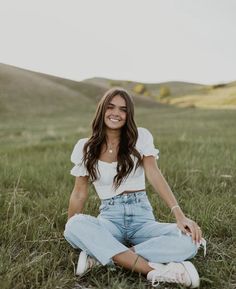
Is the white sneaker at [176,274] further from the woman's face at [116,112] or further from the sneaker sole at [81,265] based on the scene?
the woman's face at [116,112]

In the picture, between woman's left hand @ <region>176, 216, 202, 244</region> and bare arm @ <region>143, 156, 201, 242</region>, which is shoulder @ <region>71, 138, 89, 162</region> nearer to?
bare arm @ <region>143, 156, 201, 242</region>

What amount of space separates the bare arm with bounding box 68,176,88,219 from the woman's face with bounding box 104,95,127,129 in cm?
50

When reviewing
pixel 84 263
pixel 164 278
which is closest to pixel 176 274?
pixel 164 278

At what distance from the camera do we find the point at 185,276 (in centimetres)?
328

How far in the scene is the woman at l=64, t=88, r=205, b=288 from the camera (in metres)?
3.52

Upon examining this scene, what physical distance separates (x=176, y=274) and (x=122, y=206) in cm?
78

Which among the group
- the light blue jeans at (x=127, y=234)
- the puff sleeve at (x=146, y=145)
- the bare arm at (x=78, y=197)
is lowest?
the light blue jeans at (x=127, y=234)

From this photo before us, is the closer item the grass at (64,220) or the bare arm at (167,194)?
the grass at (64,220)

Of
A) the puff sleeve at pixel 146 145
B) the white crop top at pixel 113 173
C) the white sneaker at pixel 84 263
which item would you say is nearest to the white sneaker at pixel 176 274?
the white sneaker at pixel 84 263

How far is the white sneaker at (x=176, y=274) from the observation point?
3262 millimetres

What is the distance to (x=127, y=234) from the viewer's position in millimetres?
3967

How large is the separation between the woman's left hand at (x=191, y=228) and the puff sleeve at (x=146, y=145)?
2.23 feet

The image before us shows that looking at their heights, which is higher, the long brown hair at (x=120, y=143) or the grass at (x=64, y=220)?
the long brown hair at (x=120, y=143)

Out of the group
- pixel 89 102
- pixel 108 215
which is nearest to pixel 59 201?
pixel 108 215
